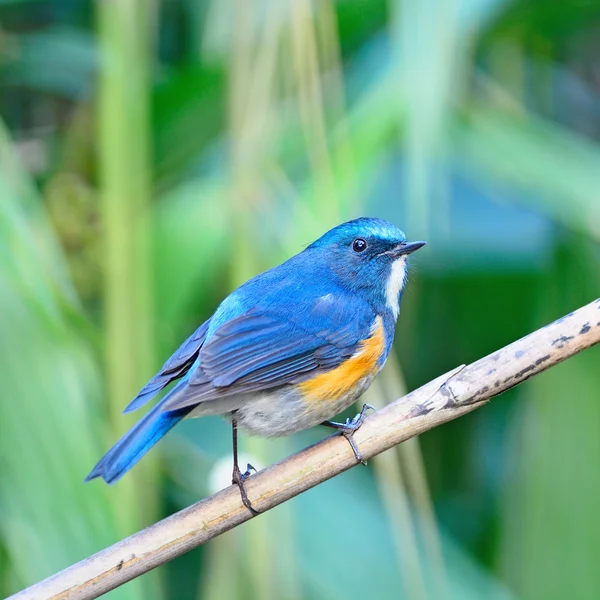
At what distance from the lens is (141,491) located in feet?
7.18

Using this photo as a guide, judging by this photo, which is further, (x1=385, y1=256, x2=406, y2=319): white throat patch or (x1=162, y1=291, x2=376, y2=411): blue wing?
(x1=385, y1=256, x2=406, y2=319): white throat patch

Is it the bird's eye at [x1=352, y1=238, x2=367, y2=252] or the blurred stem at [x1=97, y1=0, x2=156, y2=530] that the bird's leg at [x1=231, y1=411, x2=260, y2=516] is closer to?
the blurred stem at [x1=97, y1=0, x2=156, y2=530]

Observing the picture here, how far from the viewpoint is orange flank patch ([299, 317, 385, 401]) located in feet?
6.81

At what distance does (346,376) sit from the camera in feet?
6.91

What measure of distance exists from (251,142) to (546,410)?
114 cm

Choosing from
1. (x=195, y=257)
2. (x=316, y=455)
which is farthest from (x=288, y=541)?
(x=195, y=257)

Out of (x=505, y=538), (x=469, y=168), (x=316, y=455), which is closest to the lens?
(x=316, y=455)

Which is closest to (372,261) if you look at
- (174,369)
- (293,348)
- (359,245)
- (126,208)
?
(359,245)

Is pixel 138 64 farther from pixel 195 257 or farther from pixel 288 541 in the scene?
pixel 288 541

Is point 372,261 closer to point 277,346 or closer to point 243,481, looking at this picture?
point 277,346

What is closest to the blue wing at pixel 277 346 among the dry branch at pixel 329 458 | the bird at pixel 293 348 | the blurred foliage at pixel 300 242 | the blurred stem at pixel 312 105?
the bird at pixel 293 348

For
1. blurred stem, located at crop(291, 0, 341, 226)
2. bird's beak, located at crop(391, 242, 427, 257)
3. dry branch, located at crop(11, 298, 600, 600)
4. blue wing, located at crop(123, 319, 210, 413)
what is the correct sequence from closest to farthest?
dry branch, located at crop(11, 298, 600, 600) → blurred stem, located at crop(291, 0, 341, 226) → blue wing, located at crop(123, 319, 210, 413) → bird's beak, located at crop(391, 242, 427, 257)

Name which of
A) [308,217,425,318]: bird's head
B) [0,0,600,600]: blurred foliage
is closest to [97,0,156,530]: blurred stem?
[0,0,600,600]: blurred foliage

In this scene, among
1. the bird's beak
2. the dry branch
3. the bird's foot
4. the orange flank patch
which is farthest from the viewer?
the bird's beak
